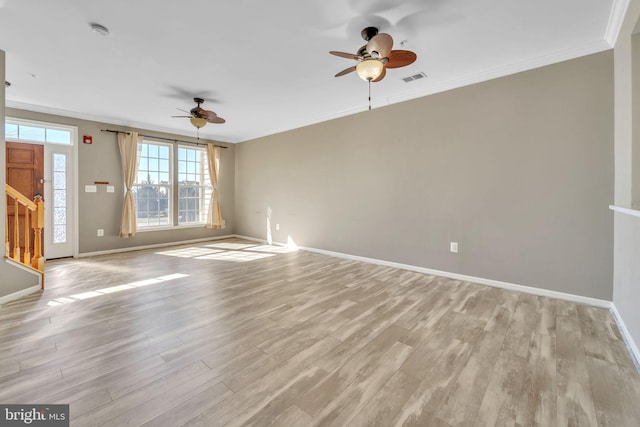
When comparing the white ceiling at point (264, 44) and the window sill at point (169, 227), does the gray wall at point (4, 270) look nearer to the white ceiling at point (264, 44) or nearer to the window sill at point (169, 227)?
the white ceiling at point (264, 44)

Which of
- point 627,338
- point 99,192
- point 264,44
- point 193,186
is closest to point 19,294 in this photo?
point 99,192

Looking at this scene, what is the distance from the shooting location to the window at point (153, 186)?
5.77 m

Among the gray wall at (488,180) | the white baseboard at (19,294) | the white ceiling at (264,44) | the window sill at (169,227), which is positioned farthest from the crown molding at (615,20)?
the window sill at (169,227)

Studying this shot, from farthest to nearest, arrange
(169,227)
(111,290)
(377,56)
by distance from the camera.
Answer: (169,227)
(111,290)
(377,56)

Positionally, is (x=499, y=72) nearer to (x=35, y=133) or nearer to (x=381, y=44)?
(x=381, y=44)

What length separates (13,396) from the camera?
4.87ft

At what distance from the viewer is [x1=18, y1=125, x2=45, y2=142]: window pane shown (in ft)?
14.5

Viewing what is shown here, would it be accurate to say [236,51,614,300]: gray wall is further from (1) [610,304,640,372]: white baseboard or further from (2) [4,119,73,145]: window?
(2) [4,119,73,145]: window

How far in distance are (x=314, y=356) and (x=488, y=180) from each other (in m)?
2.96

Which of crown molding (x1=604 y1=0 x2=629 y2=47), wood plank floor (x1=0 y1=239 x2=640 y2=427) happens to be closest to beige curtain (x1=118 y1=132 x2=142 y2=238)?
wood plank floor (x1=0 y1=239 x2=640 y2=427)

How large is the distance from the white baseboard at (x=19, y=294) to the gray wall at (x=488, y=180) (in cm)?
398

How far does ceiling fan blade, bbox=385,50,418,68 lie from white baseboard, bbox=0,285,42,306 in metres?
4.46

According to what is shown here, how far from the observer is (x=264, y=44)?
2760 mm

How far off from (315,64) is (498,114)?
2.29 meters
